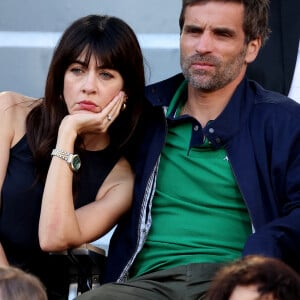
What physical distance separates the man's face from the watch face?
0.53 metres

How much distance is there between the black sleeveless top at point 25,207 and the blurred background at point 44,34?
5.68 feet

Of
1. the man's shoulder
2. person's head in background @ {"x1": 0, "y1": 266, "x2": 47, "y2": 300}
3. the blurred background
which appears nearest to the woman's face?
the man's shoulder

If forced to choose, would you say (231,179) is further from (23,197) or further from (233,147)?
(23,197)

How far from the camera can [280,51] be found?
518 cm

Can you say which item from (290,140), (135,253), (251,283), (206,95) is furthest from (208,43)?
(251,283)

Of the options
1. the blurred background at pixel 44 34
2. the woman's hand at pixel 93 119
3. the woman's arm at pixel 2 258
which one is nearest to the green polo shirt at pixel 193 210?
the woman's hand at pixel 93 119

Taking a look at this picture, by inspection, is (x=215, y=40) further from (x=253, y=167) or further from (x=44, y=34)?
(x=44, y=34)

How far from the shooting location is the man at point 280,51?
5164 millimetres

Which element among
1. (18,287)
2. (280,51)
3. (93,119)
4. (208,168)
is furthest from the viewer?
(280,51)

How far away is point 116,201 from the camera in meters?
4.42

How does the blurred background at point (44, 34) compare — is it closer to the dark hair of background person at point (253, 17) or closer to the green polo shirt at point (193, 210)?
the dark hair of background person at point (253, 17)

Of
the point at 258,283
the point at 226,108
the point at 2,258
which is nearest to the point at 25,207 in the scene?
the point at 2,258

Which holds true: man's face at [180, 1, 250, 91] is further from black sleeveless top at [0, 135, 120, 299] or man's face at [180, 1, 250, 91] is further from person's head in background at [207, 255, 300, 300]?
person's head in background at [207, 255, 300, 300]

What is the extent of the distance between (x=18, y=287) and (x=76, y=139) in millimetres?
1253
